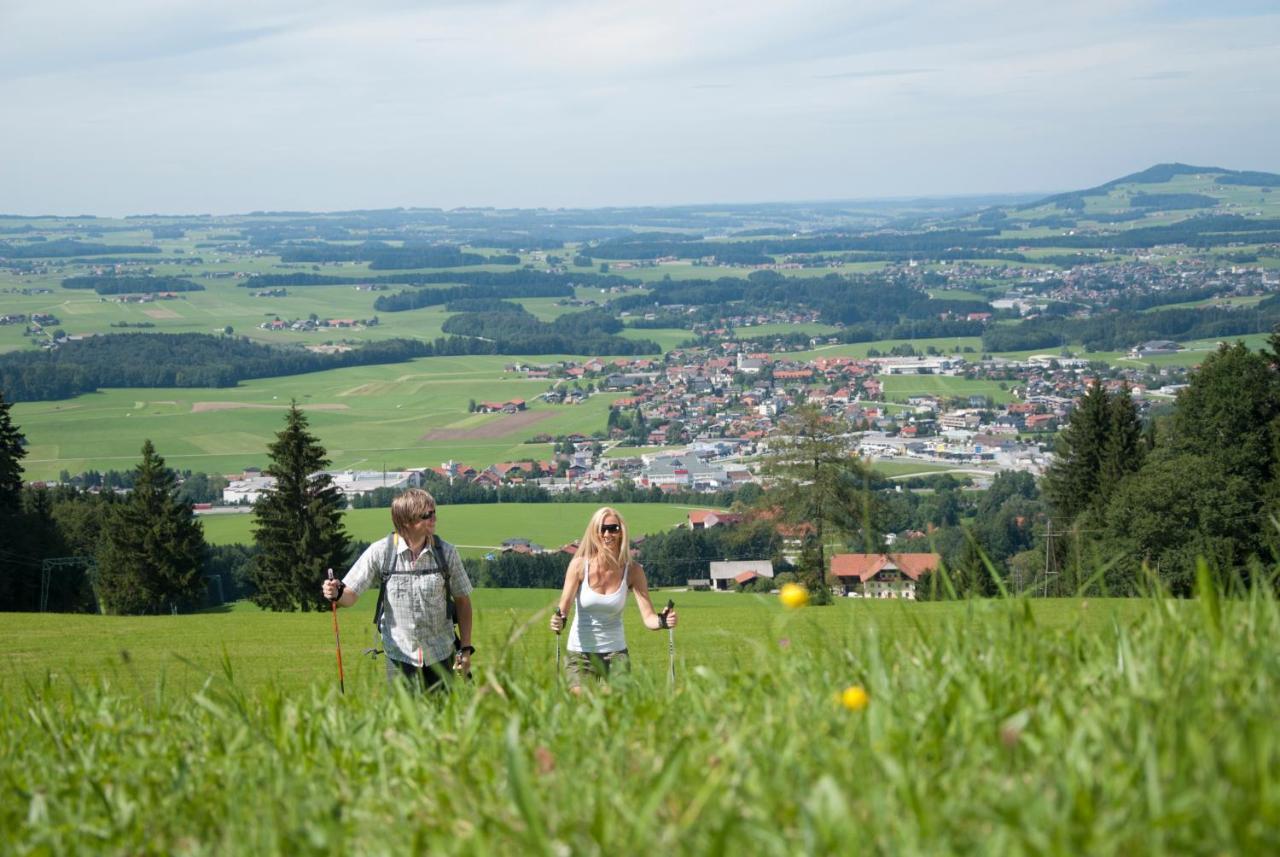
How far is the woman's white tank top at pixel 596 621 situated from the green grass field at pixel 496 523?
5680 centimetres

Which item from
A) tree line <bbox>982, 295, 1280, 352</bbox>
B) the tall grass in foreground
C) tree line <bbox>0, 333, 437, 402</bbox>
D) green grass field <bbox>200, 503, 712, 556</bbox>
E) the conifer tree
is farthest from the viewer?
tree line <bbox>982, 295, 1280, 352</bbox>

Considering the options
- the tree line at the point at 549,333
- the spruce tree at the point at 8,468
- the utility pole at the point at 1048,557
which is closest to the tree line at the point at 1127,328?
the tree line at the point at 549,333

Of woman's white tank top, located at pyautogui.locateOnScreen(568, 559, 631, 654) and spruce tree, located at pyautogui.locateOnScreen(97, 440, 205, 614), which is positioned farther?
spruce tree, located at pyautogui.locateOnScreen(97, 440, 205, 614)

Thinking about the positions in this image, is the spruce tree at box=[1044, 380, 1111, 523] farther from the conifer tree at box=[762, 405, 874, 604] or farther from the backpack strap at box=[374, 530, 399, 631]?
the backpack strap at box=[374, 530, 399, 631]

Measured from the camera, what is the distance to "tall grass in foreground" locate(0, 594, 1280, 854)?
2.29 metres

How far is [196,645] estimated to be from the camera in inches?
717

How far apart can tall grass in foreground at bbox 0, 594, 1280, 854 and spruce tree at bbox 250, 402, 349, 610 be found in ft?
133

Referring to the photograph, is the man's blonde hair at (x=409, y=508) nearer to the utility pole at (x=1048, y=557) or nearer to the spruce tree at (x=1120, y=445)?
the utility pole at (x=1048, y=557)

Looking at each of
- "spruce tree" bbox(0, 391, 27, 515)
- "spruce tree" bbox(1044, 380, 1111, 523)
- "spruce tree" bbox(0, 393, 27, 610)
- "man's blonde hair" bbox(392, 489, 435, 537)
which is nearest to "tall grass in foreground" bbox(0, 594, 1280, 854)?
"man's blonde hair" bbox(392, 489, 435, 537)

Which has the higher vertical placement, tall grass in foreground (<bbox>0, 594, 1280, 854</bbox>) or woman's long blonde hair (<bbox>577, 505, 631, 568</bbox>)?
tall grass in foreground (<bbox>0, 594, 1280, 854</bbox>)

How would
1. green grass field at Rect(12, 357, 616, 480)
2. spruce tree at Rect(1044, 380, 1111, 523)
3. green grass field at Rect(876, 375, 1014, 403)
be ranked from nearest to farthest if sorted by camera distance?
spruce tree at Rect(1044, 380, 1111, 523) < green grass field at Rect(12, 357, 616, 480) < green grass field at Rect(876, 375, 1014, 403)

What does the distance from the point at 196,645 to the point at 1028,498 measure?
5501cm

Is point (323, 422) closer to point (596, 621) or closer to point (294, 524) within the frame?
point (294, 524)

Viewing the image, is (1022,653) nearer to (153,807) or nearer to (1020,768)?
(1020,768)
